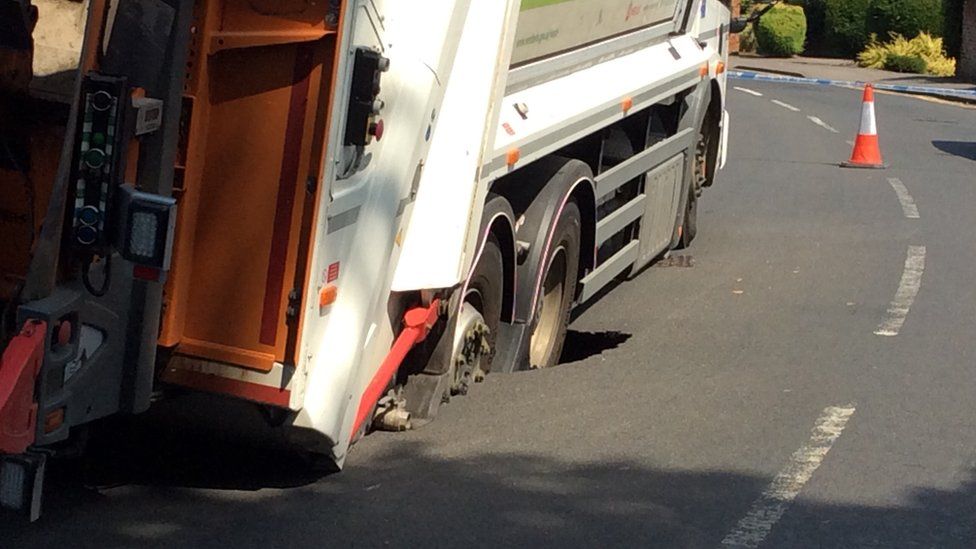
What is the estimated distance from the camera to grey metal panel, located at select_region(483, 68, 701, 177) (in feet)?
22.8

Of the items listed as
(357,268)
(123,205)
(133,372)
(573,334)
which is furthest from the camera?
(573,334)

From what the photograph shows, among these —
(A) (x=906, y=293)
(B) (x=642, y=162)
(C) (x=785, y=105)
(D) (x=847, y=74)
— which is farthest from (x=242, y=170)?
(D) (x=847, y=74)

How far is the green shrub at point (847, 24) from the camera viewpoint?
39.7 metres

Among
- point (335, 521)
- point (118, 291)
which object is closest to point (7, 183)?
point (118, 291)

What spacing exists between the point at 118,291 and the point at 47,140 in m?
Result: 0.69

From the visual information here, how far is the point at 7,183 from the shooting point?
5270 mm

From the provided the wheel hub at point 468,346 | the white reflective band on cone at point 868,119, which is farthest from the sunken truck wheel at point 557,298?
the white reflective band on cone at point 868,119

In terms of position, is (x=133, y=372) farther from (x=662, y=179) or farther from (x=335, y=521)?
(x=662, y=179)

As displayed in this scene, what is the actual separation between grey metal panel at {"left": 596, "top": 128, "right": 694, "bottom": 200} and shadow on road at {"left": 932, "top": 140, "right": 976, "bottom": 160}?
859cm

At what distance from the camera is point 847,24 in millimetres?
40156

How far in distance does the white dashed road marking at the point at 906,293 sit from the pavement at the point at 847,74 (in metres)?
18.2

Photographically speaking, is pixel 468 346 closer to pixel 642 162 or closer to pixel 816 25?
pixel 642 162

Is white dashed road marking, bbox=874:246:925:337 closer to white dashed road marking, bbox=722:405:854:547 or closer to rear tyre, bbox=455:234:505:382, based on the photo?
white dashed road marking, bbox=722:405:854:547

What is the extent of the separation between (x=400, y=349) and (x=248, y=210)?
1213mm
